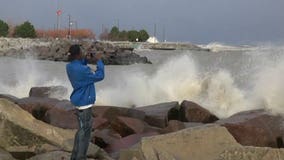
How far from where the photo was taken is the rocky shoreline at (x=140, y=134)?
19.4 feet

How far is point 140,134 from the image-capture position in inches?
334

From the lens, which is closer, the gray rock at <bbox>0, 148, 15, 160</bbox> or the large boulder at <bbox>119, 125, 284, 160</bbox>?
the large boulder at <bbox>119, 125, 284, 160</bbox>

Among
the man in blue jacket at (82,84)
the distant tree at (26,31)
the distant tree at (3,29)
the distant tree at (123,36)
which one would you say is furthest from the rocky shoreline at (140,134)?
the distant tree at (123,36)

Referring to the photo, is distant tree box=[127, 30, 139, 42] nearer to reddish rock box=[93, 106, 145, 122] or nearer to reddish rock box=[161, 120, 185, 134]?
reddish rock box=[93, 106, 145, 122]

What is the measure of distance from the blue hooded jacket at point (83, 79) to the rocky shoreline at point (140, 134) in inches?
30.3

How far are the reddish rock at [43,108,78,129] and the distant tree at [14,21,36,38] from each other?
72.5 meters

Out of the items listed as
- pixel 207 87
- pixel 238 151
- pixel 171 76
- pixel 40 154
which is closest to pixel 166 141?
pixel 238 151

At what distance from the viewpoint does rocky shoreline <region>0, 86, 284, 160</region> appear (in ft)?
19.4

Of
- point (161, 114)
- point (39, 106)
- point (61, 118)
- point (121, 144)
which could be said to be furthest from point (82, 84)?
point (39, 106)

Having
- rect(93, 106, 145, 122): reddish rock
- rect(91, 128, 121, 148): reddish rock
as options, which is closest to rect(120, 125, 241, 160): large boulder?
rect(91, 128, 121, 148): reddish rock

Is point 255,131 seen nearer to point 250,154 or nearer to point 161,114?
point 161,114

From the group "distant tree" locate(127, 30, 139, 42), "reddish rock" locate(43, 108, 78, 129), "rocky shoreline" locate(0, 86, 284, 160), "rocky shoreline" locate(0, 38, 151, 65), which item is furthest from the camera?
"distant tree" locate(127, 30, 139, 42)

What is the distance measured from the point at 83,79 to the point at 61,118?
12.5ft

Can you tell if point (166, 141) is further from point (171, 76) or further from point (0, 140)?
point (171, 76)
